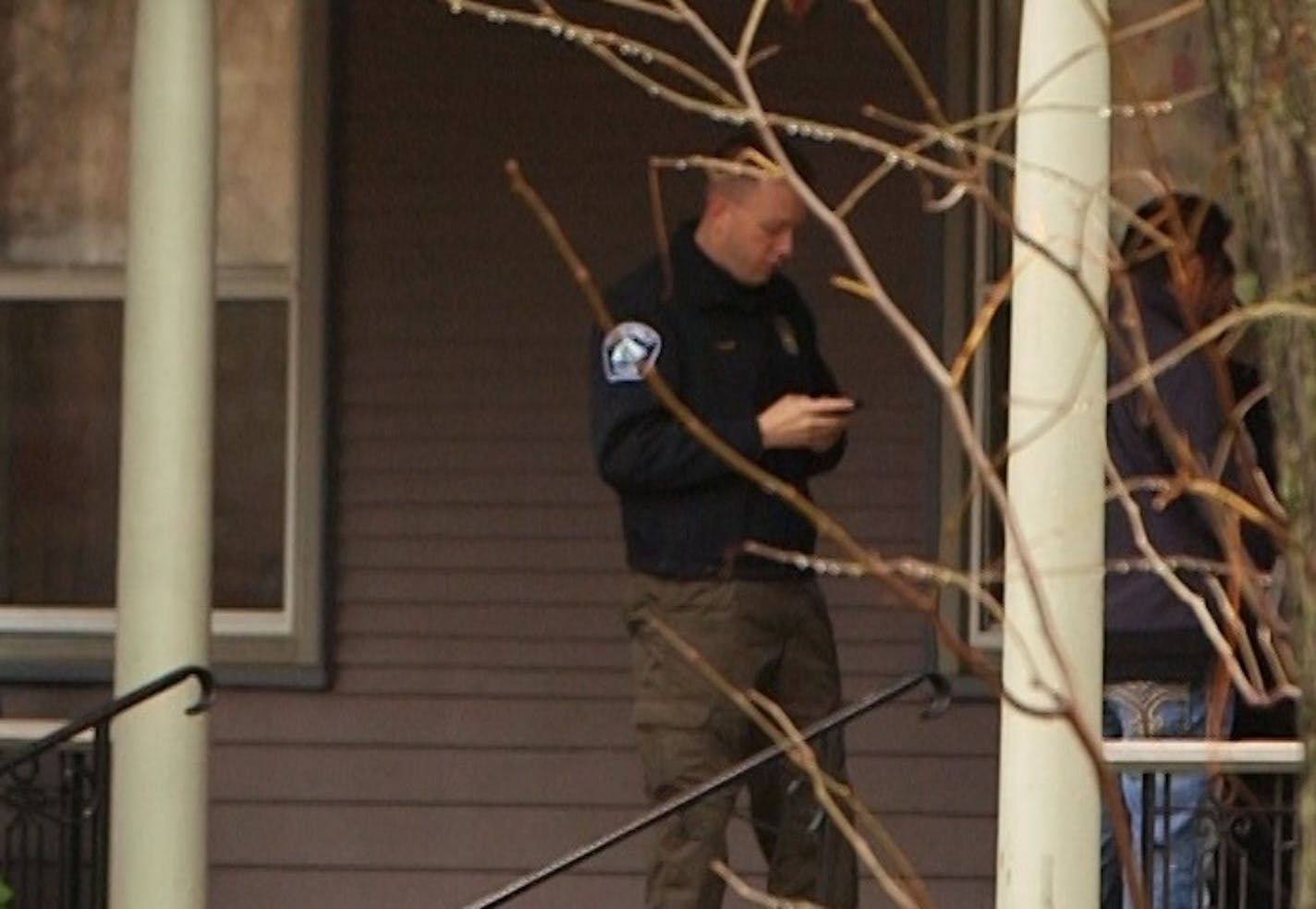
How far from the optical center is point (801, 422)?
6.94m

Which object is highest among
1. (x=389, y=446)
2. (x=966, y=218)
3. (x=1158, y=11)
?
(x=1158, y=11)

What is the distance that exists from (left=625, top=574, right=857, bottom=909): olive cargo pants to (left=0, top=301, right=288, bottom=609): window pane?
203cm

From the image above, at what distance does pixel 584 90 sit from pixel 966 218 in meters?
1.07

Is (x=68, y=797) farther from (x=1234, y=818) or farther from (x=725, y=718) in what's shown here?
(x=1234, y=818)

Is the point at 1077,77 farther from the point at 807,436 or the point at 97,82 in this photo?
the point at 97,82

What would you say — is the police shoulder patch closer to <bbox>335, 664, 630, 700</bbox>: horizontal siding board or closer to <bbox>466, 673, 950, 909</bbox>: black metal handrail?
<bbox>466, 673, 950, 909</bbox>: black metal handrail

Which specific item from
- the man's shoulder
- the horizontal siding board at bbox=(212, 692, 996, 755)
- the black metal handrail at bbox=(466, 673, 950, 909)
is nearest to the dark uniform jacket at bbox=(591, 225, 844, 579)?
the man's shoulder

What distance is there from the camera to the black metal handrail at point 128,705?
22.5 feet

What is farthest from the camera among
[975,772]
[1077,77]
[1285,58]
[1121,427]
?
[975,772]

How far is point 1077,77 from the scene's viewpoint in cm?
595

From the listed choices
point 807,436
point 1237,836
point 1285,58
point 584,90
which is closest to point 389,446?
point 584,90

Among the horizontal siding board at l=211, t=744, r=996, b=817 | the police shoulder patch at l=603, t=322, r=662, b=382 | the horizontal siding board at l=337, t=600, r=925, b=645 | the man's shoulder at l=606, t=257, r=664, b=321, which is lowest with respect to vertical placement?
the horizontal siding board at l=211, t=744, r=996, b=817

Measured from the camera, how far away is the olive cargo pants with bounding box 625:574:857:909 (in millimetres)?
7086

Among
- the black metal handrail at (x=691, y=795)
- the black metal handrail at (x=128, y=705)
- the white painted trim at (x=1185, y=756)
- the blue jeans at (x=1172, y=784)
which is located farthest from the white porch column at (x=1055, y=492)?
the black metal handrail at (x=128, y=705)
